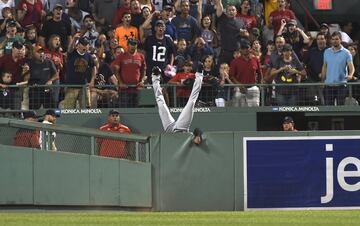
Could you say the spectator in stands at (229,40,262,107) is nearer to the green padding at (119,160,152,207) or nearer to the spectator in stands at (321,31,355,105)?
the spectator in stands at (321,31,355,105)

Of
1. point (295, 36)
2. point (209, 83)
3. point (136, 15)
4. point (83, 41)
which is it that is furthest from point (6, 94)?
point (295, 36)

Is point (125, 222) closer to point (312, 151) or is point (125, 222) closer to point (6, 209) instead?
point (6, 209)

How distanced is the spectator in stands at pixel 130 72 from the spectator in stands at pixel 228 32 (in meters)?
1.95

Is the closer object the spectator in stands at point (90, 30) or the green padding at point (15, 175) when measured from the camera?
the green padding at point (15, 175)

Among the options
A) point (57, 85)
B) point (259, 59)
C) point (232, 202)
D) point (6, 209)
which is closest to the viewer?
point (6, 209)

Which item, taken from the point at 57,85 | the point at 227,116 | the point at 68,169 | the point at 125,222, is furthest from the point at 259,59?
the point at 125,222

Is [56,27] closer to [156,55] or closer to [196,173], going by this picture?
[156,55]

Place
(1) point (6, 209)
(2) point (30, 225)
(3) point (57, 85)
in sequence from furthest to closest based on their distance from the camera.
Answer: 1. (3) point (57, 85)
2. (1) point (6, 209)
3. (2) point (30, 225)

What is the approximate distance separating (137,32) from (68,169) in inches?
253

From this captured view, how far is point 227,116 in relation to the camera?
23.4 m

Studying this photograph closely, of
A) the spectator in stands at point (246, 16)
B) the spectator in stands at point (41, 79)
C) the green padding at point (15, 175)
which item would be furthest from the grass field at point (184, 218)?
the spectator in stands at point (246, 16)

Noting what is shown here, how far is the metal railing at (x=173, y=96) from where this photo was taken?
2228cm

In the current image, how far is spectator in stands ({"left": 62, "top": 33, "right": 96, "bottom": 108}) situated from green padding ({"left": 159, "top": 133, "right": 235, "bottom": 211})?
3.91 metres

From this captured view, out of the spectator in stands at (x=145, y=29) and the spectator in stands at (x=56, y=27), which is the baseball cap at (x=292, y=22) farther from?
the spectator in stands at (x=56, y=27)
